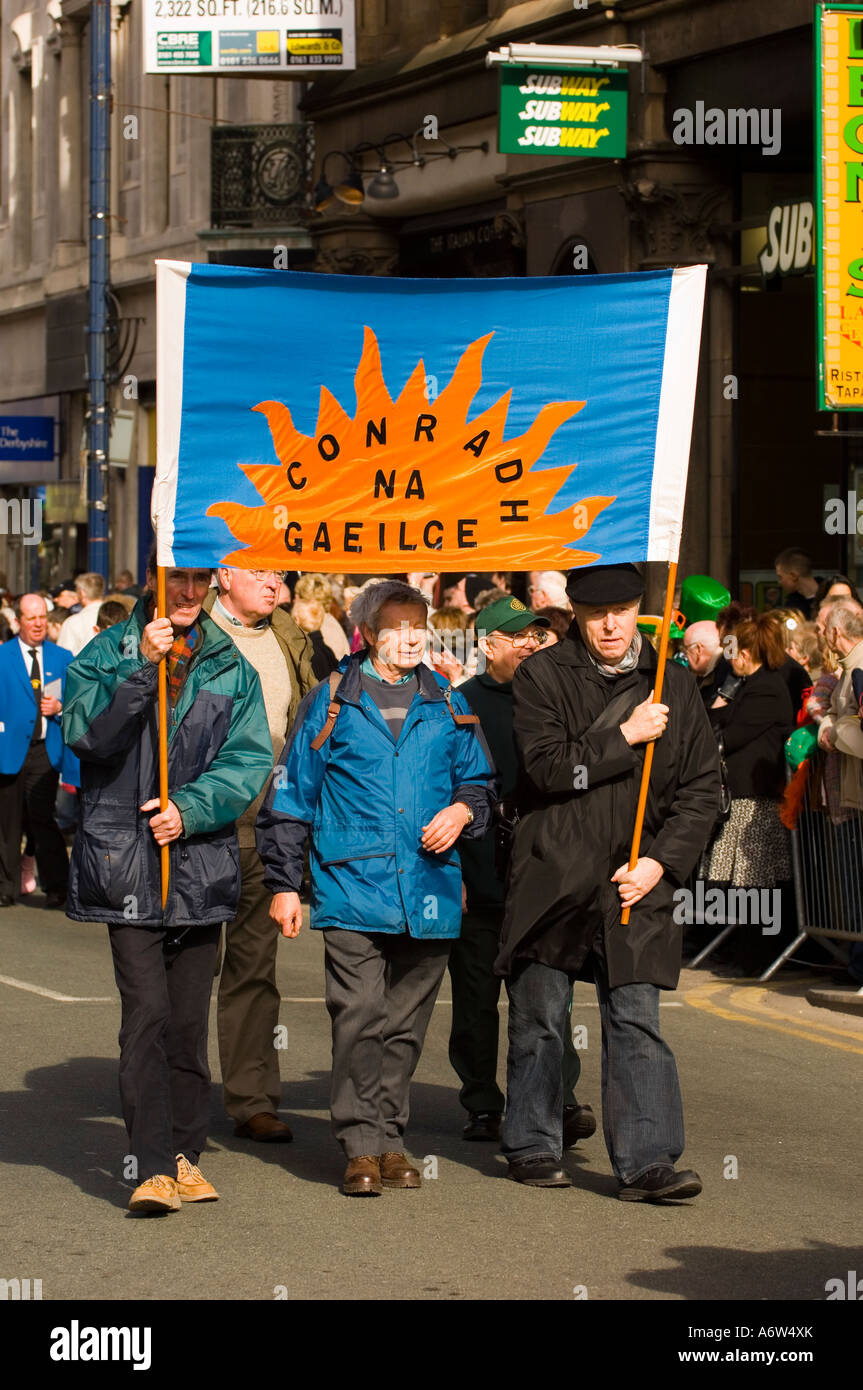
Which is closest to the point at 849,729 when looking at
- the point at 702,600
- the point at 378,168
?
the point at 702,600

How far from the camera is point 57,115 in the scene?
39.7 meters

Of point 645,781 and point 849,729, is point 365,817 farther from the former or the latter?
point 849,729

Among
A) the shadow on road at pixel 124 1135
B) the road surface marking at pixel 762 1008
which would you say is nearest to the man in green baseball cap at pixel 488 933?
the shadow on road at pixel 124 1135

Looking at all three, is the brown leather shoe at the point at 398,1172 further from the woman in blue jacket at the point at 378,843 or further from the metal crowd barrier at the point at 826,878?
the metal crowd barrier at the point at 826,878

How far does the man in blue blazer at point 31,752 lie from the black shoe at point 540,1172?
8314 millimetres

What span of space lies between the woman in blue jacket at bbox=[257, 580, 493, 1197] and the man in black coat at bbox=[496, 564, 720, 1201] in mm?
282

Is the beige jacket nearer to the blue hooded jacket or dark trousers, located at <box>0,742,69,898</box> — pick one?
the blue hooded jacket

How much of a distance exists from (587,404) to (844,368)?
641cm

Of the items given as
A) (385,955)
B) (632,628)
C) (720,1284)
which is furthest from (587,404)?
(720,1284)

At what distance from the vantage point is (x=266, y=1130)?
8008 millimetres

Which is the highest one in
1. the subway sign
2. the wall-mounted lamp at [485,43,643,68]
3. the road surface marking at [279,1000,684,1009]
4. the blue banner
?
the wall-mounted lamp at [485,43,643,68]

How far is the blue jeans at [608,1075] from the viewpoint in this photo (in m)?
7.09

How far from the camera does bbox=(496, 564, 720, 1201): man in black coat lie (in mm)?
7078

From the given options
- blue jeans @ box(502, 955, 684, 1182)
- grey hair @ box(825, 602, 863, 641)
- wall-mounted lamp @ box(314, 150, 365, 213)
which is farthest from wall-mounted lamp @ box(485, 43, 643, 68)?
blue jeans @ box(502, 955, 684, 1182)
